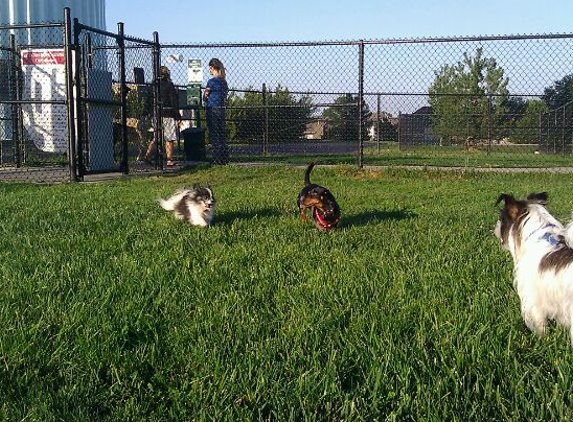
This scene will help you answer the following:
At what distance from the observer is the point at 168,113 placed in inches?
522

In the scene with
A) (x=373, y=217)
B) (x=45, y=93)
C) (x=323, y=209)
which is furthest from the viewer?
(x=45, y=93)

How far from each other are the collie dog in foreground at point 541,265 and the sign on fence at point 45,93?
11.5 metres

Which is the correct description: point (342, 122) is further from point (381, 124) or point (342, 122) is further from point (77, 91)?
point (77, 91)

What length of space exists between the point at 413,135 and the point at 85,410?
17750 mm

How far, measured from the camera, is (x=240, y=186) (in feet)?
32.4

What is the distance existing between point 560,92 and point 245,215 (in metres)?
11.8

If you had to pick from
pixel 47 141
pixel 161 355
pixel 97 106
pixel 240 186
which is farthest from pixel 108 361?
pixel 47 141

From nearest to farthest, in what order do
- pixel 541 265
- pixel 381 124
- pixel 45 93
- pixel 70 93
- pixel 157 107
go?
pixel 541 265, pixel 70 93, pixel 157 107, pixel 45 93, pixel 381 124

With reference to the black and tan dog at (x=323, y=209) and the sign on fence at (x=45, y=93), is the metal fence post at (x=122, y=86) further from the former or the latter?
the black and tan dog at (x=323, y=209)

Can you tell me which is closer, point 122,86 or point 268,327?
point 268,327

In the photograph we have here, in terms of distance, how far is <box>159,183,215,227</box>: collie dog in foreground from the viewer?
6176 millimetres

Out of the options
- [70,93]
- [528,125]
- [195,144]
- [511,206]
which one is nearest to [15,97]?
[70,93]

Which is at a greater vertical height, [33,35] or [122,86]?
[33,35]

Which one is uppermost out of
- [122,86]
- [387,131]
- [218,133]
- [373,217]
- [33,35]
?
[33,35]
